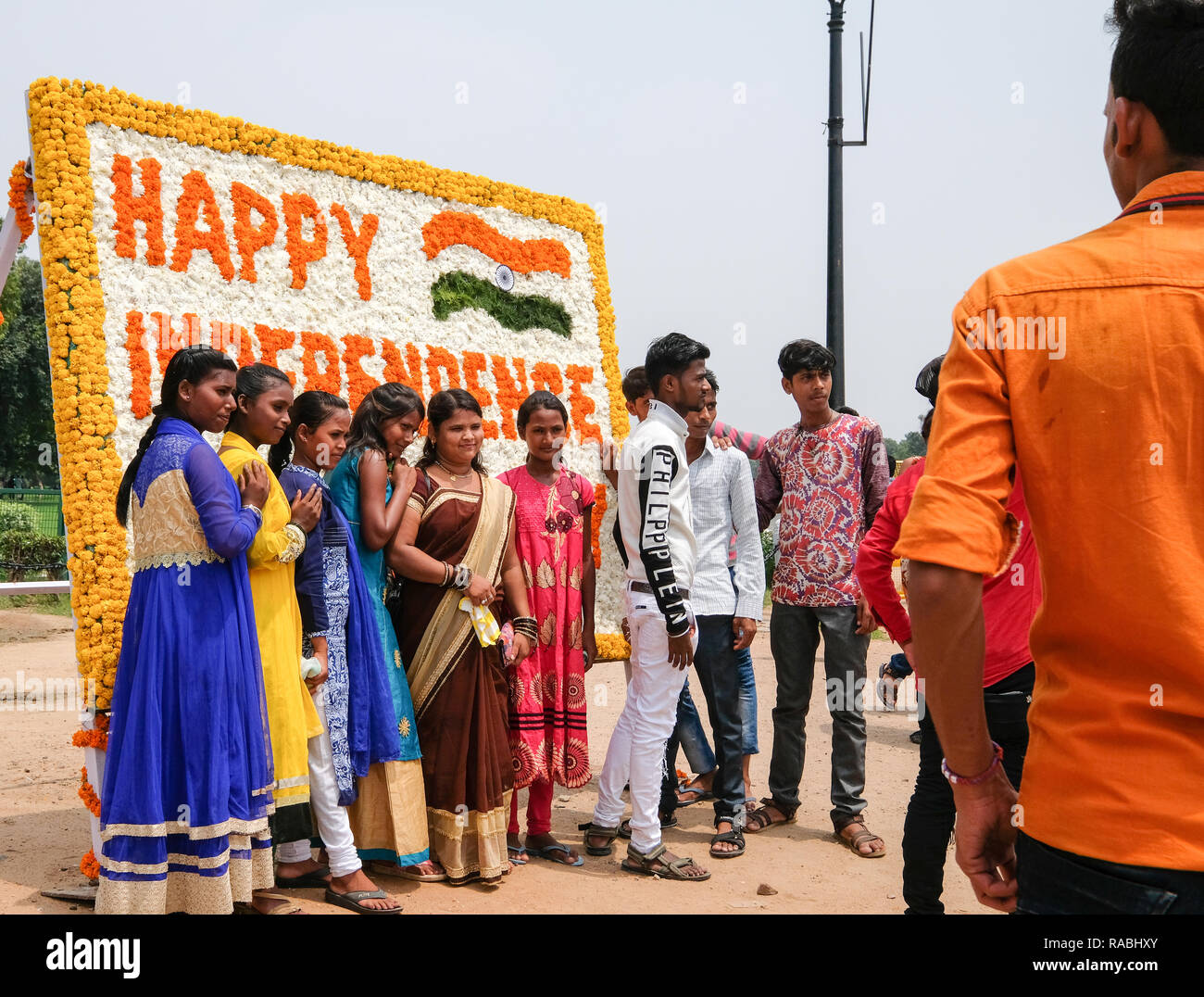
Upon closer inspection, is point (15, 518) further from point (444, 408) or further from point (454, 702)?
point (454, 702)

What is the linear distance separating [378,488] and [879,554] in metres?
2.18

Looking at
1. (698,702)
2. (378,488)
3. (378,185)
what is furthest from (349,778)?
(698,702)

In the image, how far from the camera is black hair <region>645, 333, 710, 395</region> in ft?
15.6

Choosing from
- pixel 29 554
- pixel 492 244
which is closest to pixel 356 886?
pixel 492 244

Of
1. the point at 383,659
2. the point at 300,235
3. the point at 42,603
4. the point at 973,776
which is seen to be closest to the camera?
the point at 973,776

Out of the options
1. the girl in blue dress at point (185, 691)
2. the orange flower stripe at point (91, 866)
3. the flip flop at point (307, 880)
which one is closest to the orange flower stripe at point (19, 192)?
the girl in blue dress at point (185, 691)

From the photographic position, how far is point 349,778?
430cm

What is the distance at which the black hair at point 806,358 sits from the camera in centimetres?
545

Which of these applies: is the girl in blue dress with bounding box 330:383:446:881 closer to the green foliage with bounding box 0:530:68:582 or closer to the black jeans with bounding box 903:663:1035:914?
the black jeans with bounding box 903:663:1035:914

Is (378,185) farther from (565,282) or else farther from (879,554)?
(879,554)

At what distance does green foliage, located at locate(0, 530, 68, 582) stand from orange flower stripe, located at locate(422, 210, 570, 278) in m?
12.7

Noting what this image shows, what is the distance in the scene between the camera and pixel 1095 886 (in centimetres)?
142

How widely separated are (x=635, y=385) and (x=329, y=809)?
9.45 ft

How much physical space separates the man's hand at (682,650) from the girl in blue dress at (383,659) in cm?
117
